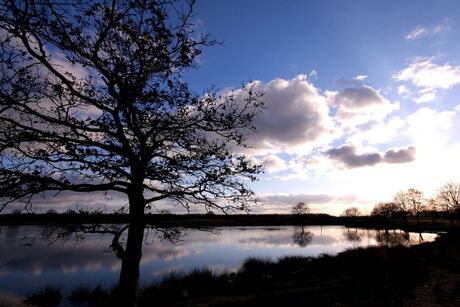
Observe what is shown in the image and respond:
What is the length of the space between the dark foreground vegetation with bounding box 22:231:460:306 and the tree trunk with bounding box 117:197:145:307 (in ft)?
22.8

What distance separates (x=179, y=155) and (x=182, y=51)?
281cm

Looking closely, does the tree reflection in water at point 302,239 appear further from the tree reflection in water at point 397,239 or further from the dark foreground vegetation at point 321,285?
the dark foreground vegetation at point 321,285

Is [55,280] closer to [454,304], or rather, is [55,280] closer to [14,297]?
[14,297]

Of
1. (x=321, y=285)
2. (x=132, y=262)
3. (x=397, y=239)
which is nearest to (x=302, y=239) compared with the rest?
(x=397, y=239)

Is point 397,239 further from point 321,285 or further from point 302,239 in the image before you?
point 321,285

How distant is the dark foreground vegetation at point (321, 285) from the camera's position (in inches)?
557

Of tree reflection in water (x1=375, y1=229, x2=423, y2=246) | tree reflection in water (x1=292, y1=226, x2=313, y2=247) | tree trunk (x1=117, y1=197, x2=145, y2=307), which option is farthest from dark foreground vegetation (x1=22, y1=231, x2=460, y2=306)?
tree reflection in water (x1=292, y1=226, x2=313, y2=247)

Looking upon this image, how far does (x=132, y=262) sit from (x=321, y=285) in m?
13.1

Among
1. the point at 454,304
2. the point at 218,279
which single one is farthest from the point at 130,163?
the point at 218,279

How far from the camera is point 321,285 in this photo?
63.4 feet

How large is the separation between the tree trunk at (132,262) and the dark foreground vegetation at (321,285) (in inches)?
273

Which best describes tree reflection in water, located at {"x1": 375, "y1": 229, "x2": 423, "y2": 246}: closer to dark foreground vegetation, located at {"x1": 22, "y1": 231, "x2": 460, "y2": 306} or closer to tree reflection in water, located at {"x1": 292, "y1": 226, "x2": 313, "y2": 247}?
tree reflection in water, located at {"x1": 292, "y1": 226, "x2": 313, "y2": 247}

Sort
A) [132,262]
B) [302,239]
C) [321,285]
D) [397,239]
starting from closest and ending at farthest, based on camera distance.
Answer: [132,262] < [321,285] < [397,239] < [302,239]

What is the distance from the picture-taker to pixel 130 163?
9.72m
